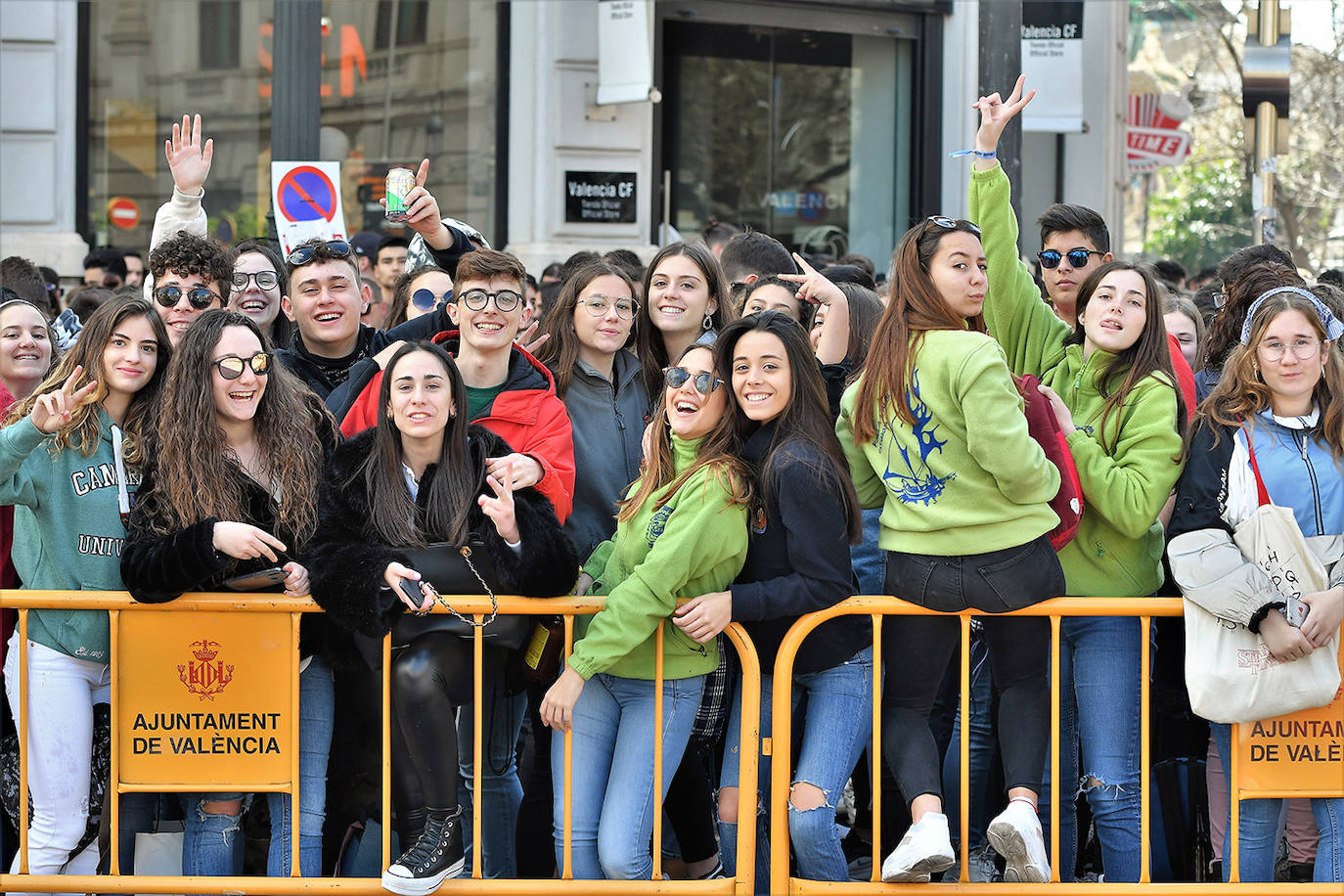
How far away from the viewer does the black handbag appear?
443 cm

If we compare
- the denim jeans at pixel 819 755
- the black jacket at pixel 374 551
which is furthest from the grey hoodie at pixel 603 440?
the denim jeans at pixel 819 755

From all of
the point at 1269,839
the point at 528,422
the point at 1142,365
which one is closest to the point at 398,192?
the point at 528,422

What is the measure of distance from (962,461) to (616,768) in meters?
1.38

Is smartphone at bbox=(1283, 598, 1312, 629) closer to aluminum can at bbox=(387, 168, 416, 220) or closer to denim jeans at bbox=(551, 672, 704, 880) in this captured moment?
denim jeans at bbox=(551, 672, 704, 880)

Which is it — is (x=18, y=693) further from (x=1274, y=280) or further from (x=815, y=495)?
(x=1274, y=280)

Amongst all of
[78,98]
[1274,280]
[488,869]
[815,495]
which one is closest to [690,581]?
[815,495]

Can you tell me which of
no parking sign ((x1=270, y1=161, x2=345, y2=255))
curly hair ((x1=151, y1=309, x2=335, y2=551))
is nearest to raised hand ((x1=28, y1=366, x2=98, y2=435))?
curly hair ((x1=151, y1=309, x2=335, y2=551))

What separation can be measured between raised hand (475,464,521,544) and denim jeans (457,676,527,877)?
1.79 feet

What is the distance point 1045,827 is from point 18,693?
3298mm

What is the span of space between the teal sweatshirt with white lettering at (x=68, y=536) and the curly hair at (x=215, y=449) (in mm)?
178

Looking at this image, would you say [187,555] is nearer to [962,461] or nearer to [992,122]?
[962,461]

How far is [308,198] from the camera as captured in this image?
7176mm

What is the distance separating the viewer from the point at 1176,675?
15.9 ft

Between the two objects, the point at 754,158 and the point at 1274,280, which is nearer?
the point at 1274,280
